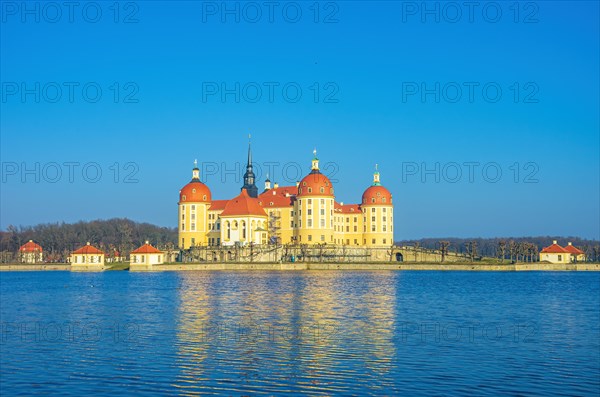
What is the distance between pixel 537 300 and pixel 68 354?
103 ft

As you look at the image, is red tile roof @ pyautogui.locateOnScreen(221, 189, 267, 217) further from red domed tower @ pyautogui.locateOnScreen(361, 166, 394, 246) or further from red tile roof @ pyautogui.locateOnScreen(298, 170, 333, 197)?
red domed tower @ pyautogui.locateOnScreen(361, 166, 394, 246)

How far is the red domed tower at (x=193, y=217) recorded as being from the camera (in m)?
110

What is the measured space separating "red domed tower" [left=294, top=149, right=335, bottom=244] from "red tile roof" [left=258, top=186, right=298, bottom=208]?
145 inches

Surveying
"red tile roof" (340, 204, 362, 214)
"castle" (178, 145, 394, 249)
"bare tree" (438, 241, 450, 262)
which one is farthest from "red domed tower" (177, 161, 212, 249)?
"bare tree" (438, 241, 450, 262)

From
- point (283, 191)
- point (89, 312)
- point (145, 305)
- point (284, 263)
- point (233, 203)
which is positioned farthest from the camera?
point (283, 191)

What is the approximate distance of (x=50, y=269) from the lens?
11844cm

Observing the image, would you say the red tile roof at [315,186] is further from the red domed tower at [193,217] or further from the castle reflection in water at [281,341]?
the castle reflection in water at [281,341]

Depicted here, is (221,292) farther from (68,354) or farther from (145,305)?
(68,354)

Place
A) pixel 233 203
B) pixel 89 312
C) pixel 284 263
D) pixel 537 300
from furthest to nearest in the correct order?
pixel 233 203
pixel 284 263
pixel 537 300
pixel 89 312

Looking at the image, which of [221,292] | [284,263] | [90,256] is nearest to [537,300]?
[221,292]

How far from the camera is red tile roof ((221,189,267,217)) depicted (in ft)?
336

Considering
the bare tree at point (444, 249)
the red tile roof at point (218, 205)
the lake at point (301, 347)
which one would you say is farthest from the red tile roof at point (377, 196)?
the lake at point (301, 347)

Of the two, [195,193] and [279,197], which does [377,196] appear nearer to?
[279,197]

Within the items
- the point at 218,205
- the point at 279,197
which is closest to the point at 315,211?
the point at 279,197
